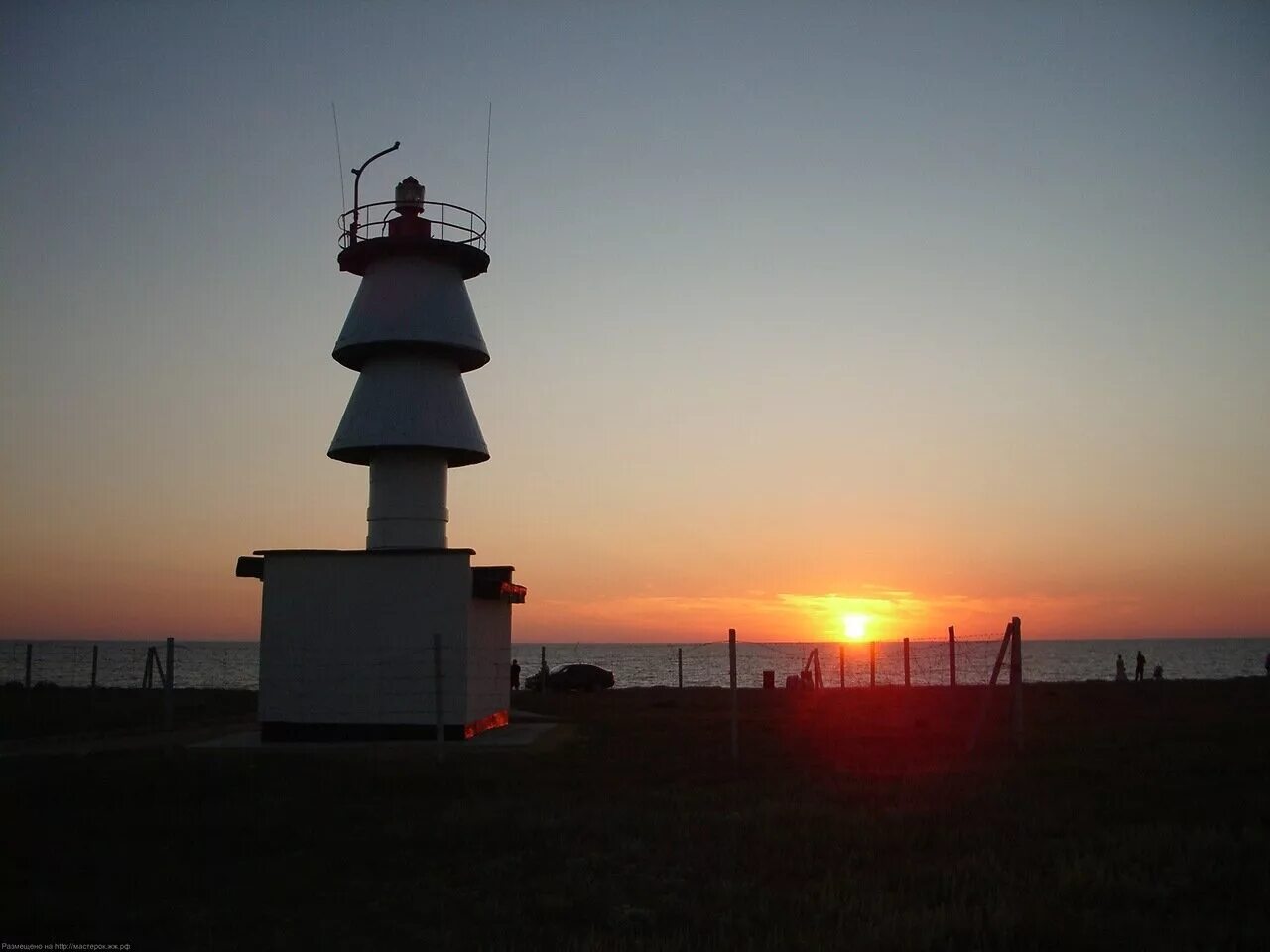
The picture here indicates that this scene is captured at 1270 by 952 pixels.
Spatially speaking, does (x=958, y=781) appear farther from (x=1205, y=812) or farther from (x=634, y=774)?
(x=634, y=774)

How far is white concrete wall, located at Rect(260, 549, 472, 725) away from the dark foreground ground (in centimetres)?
319

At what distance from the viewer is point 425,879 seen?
9648mm

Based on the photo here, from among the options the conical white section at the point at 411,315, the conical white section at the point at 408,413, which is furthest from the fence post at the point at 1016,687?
the conical white section at the point at 411,315

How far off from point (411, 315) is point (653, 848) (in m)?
14.6

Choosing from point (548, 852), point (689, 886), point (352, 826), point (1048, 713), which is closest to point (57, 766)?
point (352, 826)

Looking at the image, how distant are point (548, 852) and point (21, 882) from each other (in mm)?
4281

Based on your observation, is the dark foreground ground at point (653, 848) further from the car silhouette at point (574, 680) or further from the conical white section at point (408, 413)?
the car silhouette at point (574, 680)

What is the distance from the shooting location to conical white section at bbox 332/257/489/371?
2289cm

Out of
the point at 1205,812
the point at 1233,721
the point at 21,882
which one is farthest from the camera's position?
the point at 1233,721

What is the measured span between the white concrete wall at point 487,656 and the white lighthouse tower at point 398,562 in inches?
1.8

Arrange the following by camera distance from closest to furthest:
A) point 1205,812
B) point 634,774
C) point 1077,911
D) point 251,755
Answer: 1. point 1077,911
2. point 1205,812
3. point 634,774
4. point 251,755

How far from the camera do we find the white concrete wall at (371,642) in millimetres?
21891

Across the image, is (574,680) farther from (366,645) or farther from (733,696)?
(733,696)

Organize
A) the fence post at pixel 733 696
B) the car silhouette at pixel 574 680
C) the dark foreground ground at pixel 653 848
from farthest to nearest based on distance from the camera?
the car silhouette at pixel 574 680, the fence post at pixel 733 696, the dark foreground ground at pixel 653 848
